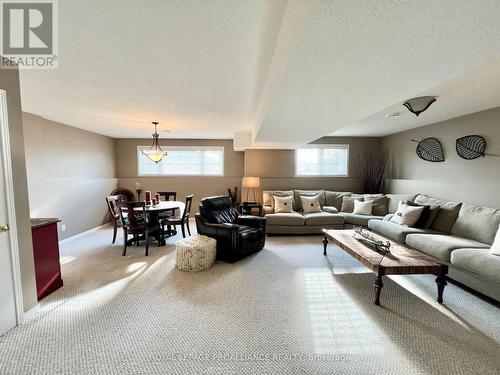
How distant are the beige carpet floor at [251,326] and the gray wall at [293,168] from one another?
330cm

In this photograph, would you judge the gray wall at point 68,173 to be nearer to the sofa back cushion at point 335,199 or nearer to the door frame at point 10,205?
the door frame at point 10,205

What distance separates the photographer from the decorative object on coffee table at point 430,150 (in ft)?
13.7

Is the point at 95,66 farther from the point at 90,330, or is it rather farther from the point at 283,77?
the point at 90,330

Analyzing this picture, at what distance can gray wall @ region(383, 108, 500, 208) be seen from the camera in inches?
130

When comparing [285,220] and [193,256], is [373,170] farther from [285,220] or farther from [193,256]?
[193,256]

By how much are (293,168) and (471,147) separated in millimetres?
3481

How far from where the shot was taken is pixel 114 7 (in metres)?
1.28

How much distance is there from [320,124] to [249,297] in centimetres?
242

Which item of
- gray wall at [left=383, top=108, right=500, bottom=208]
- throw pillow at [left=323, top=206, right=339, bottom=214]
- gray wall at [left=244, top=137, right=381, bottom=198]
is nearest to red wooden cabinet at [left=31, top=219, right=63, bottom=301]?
gray wall at [left=244, top=137, right=381, bottom=198]

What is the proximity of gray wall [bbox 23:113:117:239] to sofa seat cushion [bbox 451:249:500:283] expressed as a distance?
6079mm

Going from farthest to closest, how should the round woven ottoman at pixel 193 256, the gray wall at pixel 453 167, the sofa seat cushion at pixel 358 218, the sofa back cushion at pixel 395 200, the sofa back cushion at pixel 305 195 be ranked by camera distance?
the sofa back cushion at pixel 305 195, the sofa seat cushion at pixel 358 218, the sofa back cushion at pixel 395 200, the gray wall at pixel 453 167, the round woven ottoman at pixel 193 256

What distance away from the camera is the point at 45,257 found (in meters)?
2.41

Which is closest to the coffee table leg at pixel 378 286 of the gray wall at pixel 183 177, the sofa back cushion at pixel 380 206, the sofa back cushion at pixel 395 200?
the sofa back cushion at pixel 395 200

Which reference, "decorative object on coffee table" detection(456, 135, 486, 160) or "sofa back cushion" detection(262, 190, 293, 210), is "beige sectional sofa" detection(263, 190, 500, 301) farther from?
"decorative object on coffee table" detection(456, 135, 486, 160)
